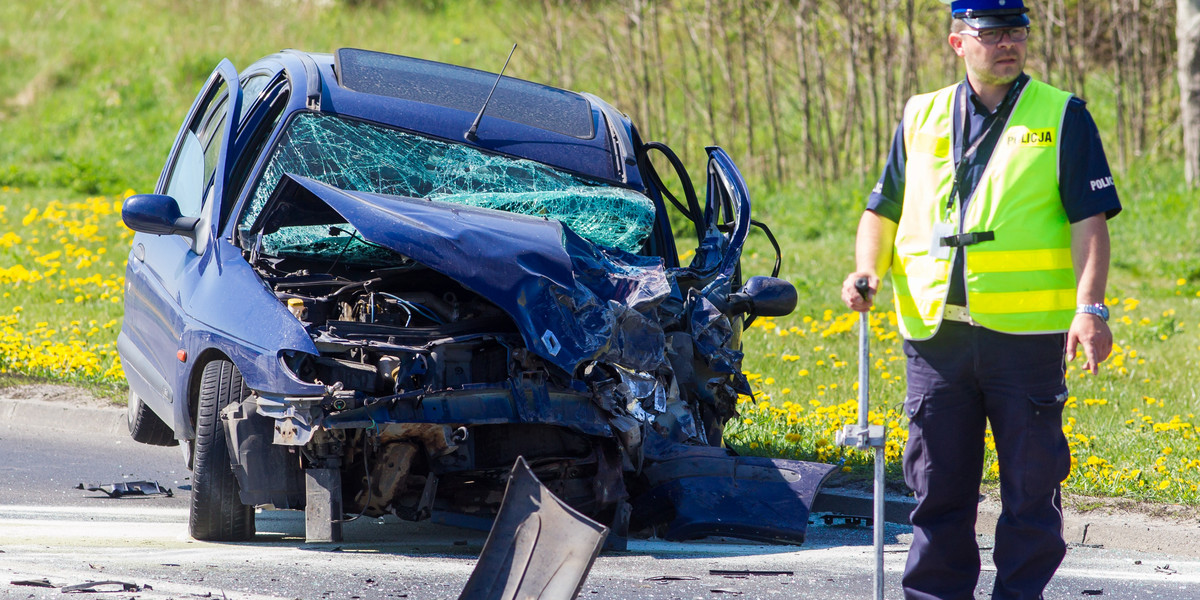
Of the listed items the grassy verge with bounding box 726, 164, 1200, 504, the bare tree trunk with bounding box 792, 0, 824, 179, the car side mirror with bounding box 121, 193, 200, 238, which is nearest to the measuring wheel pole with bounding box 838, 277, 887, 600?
the grassy verge with bounding box 726, 164, 1200, 504

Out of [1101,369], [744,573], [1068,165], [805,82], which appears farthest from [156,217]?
[805,82]

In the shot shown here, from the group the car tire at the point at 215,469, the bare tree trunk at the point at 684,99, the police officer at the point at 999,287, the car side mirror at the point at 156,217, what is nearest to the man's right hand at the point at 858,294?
the police officer at the point at 999,287

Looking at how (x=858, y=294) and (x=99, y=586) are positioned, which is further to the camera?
(x=99, y=586)

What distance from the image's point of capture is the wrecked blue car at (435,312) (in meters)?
4.45

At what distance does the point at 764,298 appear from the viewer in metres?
5.68

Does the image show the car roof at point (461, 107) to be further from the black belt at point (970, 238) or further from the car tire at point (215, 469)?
the black belt at point (970, 238)

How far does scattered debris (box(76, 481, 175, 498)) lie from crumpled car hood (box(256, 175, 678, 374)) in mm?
1983

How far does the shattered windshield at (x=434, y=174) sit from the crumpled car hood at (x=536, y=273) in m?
0.53

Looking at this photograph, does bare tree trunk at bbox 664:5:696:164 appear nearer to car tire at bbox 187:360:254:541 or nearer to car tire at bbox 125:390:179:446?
car tire at bbox 125:390:179:446

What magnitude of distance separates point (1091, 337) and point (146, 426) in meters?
4.42

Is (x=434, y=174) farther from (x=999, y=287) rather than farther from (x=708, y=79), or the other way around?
(x=708, y=79)

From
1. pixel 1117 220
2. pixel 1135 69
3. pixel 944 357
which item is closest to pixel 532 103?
pixel 944 357

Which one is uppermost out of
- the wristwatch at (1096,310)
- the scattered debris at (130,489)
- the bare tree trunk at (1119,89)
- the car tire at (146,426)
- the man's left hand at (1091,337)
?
the bare tree trunk at (1119,89)

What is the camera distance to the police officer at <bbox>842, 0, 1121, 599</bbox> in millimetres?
3527
